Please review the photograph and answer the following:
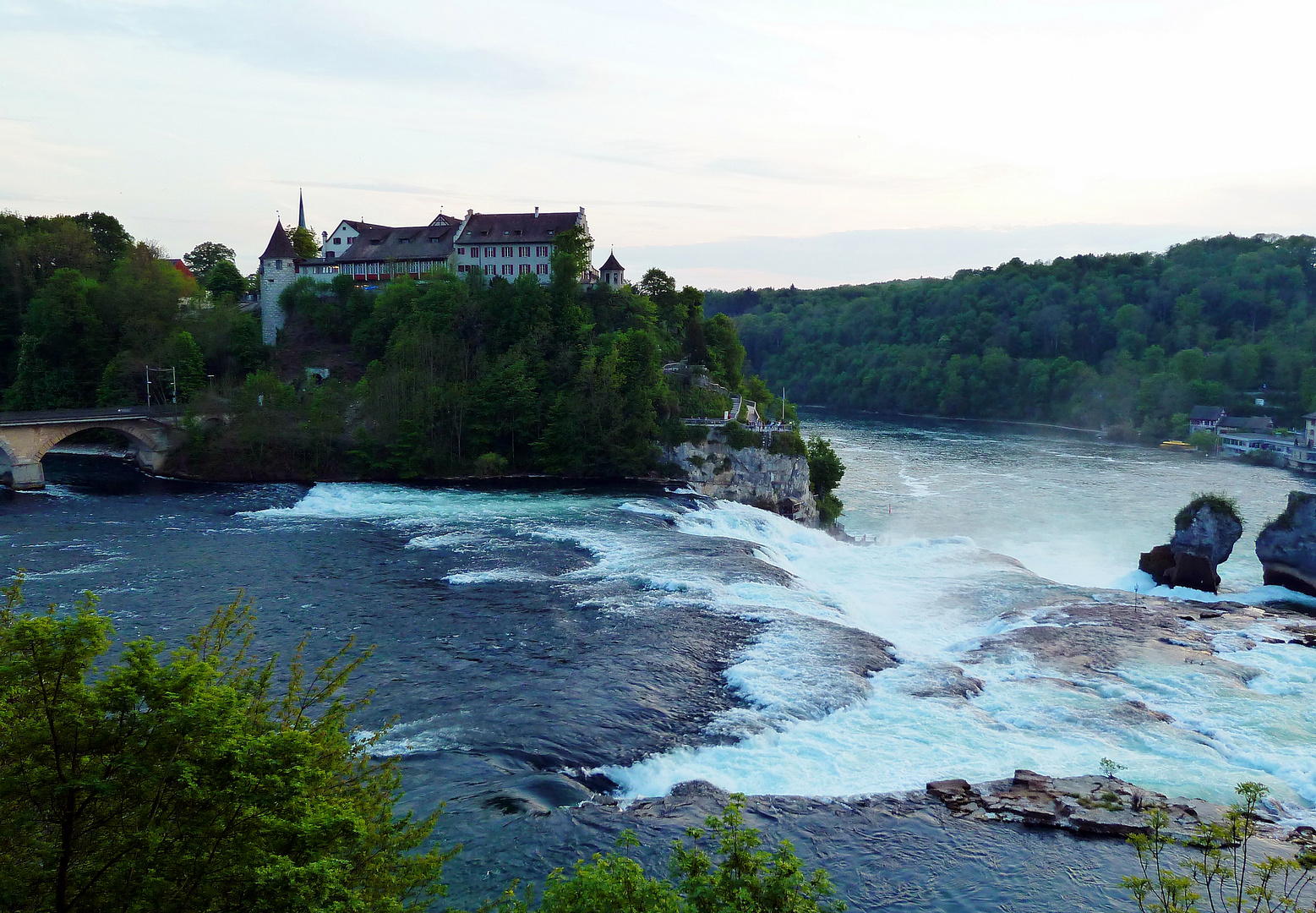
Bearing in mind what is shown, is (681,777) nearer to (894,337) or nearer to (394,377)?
(394,377)

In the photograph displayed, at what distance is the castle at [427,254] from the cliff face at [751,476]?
21.5m

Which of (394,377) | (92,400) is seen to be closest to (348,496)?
(394,377)

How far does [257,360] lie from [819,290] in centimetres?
14252

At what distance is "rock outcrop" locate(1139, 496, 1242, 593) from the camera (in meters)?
41.0

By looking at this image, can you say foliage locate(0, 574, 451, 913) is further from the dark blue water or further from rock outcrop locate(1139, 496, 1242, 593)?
rock outcrop locate(1139, 496, 1242, 593)

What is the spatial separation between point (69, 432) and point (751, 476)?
4312cm

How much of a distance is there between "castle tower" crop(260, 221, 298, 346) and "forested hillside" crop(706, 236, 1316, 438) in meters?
89.8

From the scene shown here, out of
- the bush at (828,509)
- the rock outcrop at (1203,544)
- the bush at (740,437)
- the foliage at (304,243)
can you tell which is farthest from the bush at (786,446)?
the foliage at (304,243)

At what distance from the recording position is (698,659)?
26594mm

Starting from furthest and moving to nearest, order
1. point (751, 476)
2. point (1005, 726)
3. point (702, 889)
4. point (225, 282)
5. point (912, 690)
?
point (225, 282) < point (751, 476) < point (912, 690) < point (1005, 726) < point (702, 889)

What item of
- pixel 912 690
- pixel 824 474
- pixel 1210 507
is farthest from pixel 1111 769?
pixel 824 474

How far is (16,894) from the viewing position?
8.58 meters

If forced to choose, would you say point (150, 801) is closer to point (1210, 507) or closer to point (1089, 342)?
point (1210, 507)

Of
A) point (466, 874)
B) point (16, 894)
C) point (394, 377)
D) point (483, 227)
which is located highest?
→ point (483, 227)
